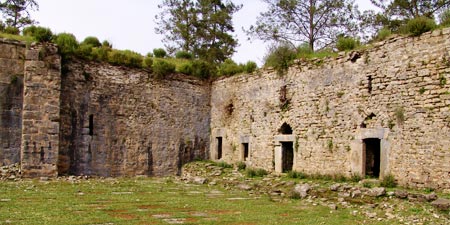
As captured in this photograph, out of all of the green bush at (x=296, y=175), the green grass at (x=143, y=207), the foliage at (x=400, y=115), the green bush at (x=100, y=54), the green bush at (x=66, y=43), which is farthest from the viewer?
the green bush at (x=100, y=54)

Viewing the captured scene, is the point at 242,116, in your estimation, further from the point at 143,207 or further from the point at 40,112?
the point at 143,207

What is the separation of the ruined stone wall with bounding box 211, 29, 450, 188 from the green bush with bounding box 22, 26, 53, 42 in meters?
7.19

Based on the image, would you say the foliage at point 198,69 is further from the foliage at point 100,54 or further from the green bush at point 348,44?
the green bush at point 348,44

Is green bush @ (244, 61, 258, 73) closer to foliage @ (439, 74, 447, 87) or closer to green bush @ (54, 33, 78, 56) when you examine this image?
green bush @ (54, 33, 78, 56)

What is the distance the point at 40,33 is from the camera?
1517 cm

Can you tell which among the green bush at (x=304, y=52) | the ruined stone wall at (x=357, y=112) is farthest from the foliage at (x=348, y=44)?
the green bush at (x=304, y=52)

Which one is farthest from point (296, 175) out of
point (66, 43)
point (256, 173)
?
point (66, 43)

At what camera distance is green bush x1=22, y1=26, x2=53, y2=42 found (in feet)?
49.5

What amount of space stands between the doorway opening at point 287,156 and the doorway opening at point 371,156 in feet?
10.2

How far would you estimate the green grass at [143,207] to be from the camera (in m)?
7.86

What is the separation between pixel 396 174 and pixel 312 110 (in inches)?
147

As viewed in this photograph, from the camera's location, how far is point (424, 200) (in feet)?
31.0

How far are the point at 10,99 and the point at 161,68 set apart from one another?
5782mm

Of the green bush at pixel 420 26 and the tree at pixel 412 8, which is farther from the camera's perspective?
the tree at pixel 412 8
